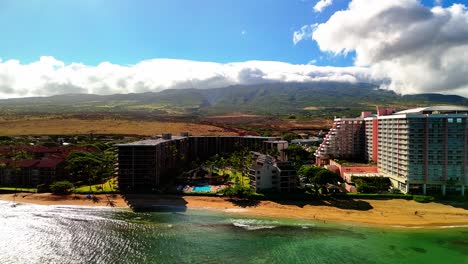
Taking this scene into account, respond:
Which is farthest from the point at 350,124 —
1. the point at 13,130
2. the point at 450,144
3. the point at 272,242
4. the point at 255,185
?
the point at 13,130

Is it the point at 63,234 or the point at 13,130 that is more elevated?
the point at 13,130

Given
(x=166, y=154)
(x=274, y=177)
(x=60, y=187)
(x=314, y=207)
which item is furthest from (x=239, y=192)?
(x=60, y=187)

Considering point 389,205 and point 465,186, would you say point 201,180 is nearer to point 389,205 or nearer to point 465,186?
point 389,205

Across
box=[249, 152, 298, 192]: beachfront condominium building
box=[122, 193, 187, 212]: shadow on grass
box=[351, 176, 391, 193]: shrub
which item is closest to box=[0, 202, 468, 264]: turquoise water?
box=[122, 193, 187, 212]: shadow on grass

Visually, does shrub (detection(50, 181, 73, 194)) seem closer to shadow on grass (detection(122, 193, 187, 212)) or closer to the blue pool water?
shadow on grass (detection(122, 193, 187, 212))

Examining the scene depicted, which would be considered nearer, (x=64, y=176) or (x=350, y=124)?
(x=64, y=176)

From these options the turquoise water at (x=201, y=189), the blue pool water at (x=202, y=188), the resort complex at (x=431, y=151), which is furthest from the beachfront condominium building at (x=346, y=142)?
the turquoise water at (x=201, y=189)

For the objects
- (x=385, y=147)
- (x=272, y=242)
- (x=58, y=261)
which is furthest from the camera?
(x=385, y=147)
